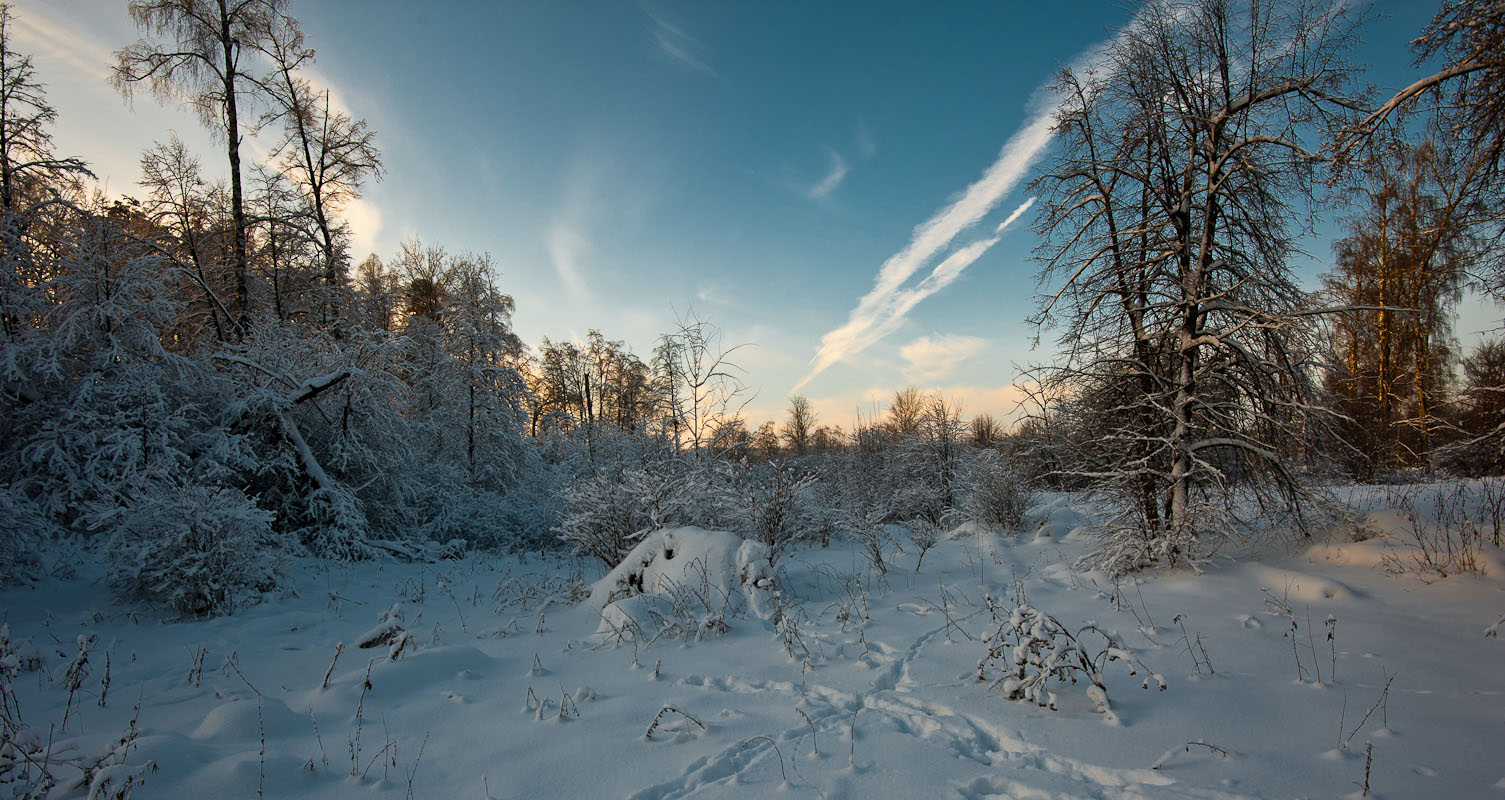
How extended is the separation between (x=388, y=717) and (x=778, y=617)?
3158 millimetres

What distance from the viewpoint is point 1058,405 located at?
7609mm

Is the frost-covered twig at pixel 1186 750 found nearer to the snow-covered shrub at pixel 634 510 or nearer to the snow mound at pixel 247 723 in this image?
the snow mound at pixel 247 723

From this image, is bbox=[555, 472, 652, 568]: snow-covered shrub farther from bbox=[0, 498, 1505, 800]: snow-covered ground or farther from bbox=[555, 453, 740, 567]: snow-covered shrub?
bbox=[0, 498, 1505, 800]: snow-covered ground

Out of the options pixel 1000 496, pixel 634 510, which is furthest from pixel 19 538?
pixel 1000 496

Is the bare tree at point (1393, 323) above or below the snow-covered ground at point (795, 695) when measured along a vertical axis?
above

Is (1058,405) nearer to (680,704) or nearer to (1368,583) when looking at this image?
(1368,583)

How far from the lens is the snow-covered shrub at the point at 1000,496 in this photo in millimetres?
11203

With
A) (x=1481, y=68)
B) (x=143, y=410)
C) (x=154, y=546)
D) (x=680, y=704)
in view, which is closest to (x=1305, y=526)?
(x=1481, y=68)

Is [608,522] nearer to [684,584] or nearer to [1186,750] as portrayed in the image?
[684,584]

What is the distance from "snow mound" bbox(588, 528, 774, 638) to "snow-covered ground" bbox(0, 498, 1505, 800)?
5cm

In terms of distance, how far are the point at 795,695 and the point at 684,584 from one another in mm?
2433

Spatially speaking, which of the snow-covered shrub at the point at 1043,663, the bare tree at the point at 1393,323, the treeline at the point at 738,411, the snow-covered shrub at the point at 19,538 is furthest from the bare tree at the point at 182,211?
the bare tree at the point at 1393,323

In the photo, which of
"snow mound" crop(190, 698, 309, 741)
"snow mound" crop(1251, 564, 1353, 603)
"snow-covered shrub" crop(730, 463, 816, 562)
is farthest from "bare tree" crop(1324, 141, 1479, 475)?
"snow mound" crop(190, 698, 309, 741)

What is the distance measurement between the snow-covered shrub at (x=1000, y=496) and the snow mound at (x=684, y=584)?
711cm
